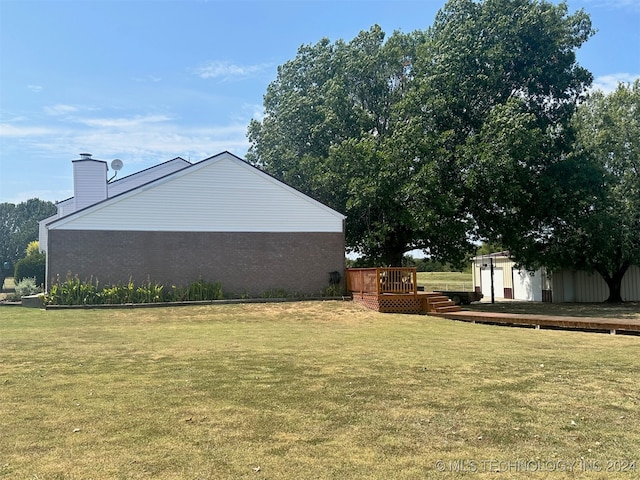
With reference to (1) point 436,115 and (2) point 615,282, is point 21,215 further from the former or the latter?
(2) point 615,282

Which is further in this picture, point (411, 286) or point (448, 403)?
point (411, 286)

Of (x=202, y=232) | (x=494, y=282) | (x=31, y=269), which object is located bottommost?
(x=494, y=282)

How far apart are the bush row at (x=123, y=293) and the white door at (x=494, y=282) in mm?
21575

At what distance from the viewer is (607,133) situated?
2502cm

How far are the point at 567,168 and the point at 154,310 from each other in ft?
57.7

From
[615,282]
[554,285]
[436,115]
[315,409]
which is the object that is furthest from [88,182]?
[615,282]

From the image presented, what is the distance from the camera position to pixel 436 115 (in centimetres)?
2216

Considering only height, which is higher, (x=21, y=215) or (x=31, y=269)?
(x=21, y=215)

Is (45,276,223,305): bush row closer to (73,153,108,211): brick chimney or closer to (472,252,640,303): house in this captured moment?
(73,153,108,211): brick chimney

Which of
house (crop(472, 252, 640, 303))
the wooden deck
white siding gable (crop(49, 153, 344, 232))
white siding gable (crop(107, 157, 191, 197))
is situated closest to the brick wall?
white siding gable (crop(49, 153, 344, 232))

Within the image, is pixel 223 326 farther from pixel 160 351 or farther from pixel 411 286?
pixel 411 286

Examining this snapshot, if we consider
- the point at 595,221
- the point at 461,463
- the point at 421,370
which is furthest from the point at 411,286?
the point at 461,463

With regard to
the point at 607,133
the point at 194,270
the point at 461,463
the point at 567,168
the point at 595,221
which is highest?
the point at 607,133

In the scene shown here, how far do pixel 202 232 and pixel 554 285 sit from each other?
854 inches
